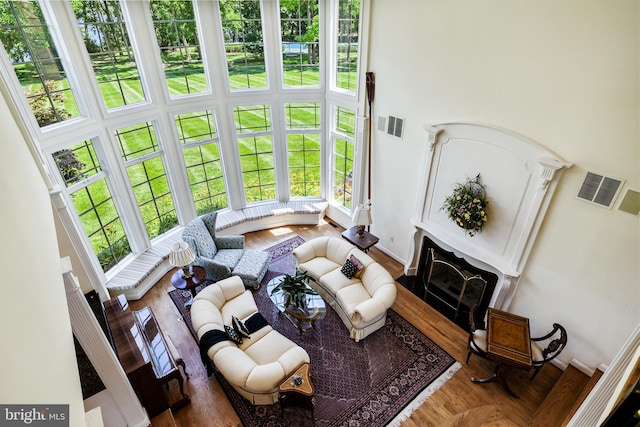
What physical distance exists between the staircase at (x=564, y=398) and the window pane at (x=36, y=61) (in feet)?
25.1

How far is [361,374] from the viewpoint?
4801 millimetres

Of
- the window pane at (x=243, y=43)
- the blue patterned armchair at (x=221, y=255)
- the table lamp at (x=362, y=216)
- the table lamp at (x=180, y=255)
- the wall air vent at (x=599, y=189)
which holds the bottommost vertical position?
the blue patterned armchair at (x=221, y=255)

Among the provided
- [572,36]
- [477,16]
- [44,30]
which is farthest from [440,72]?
[44,30]

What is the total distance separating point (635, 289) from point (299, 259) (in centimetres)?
470

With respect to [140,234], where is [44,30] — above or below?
above

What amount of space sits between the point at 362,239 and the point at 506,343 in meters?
3.06

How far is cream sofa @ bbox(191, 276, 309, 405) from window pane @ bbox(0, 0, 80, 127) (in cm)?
351

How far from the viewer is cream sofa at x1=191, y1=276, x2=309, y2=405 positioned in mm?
4125

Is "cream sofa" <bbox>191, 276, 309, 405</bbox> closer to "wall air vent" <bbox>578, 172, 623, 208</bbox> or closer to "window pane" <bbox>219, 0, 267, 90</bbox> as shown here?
"wall air vent" <bbox>578, 172, 623, 208</bbox>

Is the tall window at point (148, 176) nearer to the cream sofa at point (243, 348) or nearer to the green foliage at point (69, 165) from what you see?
the green foliage at point (69, 165)

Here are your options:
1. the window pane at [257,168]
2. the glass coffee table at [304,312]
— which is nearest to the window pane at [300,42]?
the window pane at [257,168]

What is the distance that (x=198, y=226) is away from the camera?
6383mm

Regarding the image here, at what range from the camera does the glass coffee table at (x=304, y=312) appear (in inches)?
205

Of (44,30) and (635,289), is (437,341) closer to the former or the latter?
(635,289)
